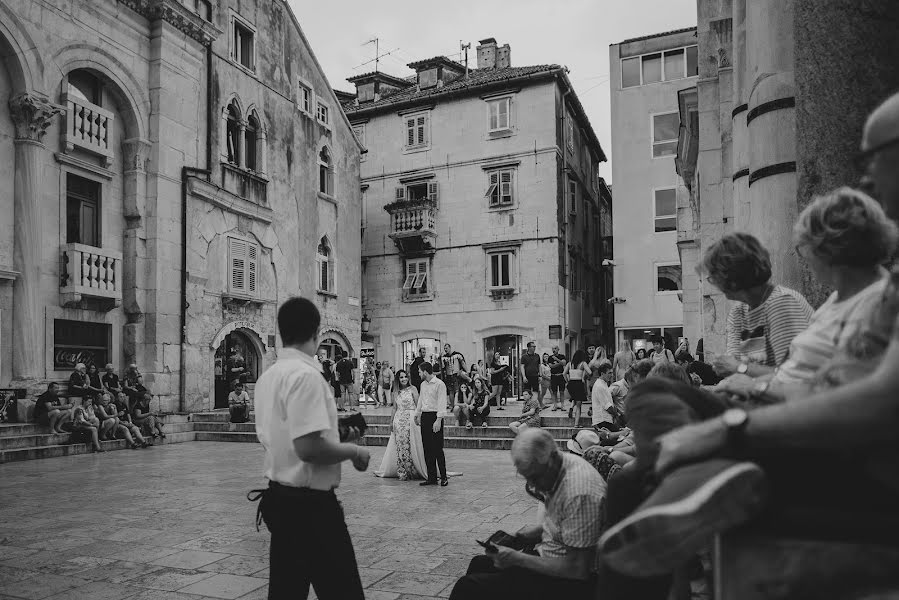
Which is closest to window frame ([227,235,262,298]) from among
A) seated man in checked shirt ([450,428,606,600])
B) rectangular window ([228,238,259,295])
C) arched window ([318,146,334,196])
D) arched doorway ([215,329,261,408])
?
rectangular window ([228,238,259,295])

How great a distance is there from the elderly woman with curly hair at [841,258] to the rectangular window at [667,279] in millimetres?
28757

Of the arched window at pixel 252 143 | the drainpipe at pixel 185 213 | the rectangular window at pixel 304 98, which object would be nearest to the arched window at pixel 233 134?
the arched window at pixel 252 143

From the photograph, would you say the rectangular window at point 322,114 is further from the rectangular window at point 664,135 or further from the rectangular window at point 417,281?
the rectangular window at point 664,135

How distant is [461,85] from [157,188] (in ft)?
53.2

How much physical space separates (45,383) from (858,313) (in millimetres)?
18143

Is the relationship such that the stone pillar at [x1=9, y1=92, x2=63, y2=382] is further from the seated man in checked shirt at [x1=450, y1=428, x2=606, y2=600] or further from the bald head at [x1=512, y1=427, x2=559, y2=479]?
the bald head at [x1=512, y1=427, x2=559, y2=479]

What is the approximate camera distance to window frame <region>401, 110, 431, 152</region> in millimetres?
33188

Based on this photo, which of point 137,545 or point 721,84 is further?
point 721,84

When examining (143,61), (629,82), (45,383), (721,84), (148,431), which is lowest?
(148,431)

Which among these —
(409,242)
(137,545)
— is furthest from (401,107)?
(137,545)

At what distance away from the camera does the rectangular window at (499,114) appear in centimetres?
3169

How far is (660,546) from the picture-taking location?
1.44 m

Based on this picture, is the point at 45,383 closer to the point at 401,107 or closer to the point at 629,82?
the point at 401,107

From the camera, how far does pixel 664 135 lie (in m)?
30.1
